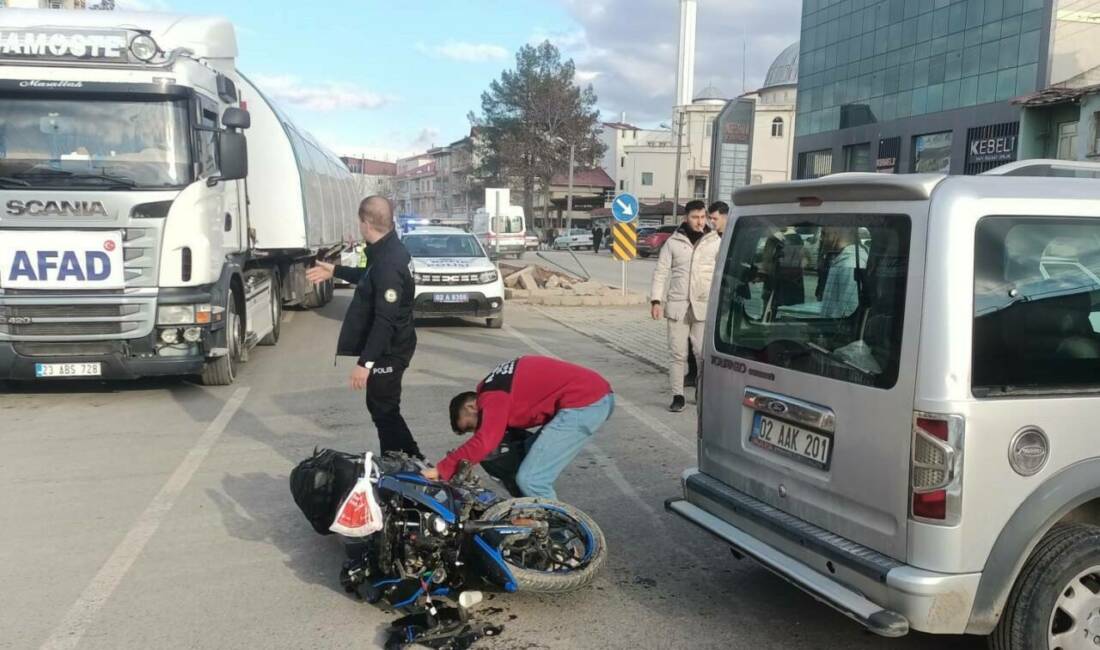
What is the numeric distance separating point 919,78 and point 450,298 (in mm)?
31795

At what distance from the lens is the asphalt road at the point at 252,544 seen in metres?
3.80

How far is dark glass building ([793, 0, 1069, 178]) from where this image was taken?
31938 mm

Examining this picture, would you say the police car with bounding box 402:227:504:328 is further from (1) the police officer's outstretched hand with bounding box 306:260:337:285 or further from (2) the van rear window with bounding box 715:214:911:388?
(2) the van rear window with bounding box 715:214:911:388

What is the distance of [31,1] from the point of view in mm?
36156

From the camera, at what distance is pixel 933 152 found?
3697cm

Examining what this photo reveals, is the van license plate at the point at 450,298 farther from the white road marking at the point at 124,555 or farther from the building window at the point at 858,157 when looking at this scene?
the building window at the point at 858,157

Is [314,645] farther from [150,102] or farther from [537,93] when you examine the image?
[537,93]

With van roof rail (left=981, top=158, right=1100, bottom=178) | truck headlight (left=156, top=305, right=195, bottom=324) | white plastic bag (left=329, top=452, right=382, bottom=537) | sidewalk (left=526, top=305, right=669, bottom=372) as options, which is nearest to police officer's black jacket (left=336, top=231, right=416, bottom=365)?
white plastic bag (left=329, top=452, right=382, bottom=537)

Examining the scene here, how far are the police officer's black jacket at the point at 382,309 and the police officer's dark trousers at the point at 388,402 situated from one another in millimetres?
84

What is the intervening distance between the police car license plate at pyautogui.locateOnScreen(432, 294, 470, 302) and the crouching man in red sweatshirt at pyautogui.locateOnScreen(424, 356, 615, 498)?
9511mm

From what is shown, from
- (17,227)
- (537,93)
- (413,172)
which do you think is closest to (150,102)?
(17,227)

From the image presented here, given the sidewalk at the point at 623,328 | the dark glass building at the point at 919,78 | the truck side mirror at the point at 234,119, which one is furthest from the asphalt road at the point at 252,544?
the dark glass building at the point at 919,78

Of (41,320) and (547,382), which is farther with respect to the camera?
(41,320)

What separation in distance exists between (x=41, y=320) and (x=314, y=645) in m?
5.64
